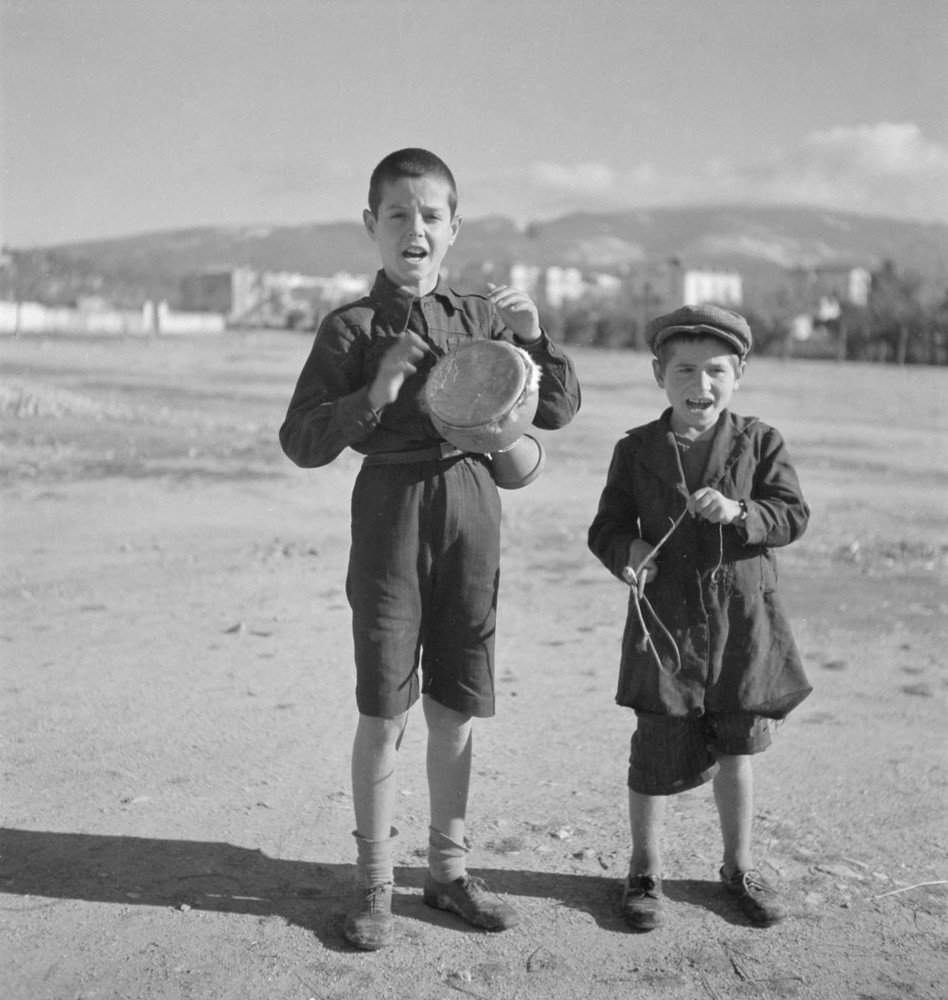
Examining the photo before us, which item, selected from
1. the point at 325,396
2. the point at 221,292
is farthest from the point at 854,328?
the point at 325,396

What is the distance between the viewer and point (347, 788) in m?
4.07

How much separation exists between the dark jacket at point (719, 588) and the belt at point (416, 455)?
19.2 inches

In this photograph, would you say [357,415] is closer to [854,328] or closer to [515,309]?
[515,309]

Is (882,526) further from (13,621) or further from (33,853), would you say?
(33,853)

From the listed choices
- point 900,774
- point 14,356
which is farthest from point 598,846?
point 14,356

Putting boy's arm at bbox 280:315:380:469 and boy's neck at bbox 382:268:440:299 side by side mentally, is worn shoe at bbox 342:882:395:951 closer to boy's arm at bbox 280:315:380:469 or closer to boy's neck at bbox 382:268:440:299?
boy's arm at bbox 280:315:380:469

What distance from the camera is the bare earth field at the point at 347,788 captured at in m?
2.97

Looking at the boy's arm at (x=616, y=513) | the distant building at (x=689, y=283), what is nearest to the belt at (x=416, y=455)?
the boy's arm at (x=616, y=513)

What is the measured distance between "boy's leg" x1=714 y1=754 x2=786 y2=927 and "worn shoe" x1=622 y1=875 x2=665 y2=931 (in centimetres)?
20

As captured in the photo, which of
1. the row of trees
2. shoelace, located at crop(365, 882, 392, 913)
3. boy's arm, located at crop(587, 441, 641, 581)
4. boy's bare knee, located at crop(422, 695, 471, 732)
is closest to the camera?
shoelace, located at crop(365, 882, 392, 913)

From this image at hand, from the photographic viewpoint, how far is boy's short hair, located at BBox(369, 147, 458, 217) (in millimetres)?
3055

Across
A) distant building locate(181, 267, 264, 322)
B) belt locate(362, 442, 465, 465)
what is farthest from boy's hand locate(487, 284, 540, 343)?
distant building locate(181, 267, 264, 322)

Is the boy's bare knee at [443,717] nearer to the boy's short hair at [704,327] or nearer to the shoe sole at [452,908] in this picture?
the shoe sole at [452,908]

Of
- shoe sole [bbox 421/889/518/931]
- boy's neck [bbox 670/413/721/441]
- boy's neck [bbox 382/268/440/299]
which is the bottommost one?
shoe sole [bbox 421/889/518/931]
